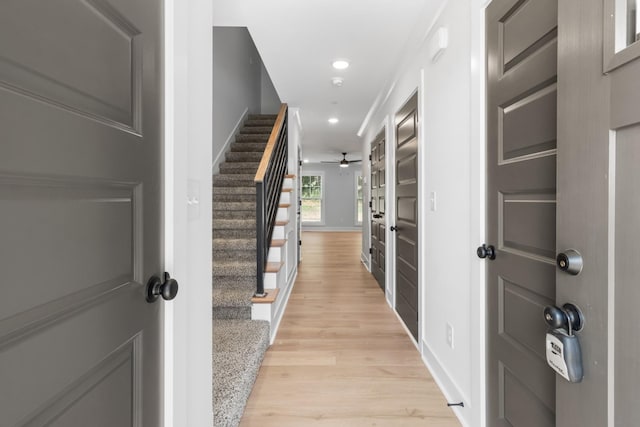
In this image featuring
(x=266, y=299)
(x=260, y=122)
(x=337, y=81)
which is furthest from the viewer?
(x=260, y=122)

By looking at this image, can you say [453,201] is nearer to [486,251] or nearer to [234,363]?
[486,251]

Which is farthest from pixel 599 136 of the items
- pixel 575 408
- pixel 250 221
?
pixel 250 221

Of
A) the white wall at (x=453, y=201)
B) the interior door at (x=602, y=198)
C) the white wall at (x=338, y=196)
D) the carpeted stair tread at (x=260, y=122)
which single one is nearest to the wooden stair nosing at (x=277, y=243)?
the white wall at (x=453, y=201)

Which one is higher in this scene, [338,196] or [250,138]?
[250,138]

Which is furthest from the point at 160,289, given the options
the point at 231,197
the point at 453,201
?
the point at 231,197

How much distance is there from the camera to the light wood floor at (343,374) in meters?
1.63

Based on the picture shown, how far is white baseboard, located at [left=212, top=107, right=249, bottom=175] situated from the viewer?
4.16 meters

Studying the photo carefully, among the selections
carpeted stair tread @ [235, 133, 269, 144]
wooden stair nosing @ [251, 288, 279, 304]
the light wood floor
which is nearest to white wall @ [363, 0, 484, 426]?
the light wood floor

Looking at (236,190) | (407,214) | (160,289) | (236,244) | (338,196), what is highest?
(338,196)

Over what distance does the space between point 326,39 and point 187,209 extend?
201 centimetres

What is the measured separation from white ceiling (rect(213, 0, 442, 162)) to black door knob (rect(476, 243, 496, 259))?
1.56 m

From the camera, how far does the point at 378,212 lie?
4.29m

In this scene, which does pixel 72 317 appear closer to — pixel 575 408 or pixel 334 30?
pixel 575 408

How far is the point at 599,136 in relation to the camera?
0.66 meters
